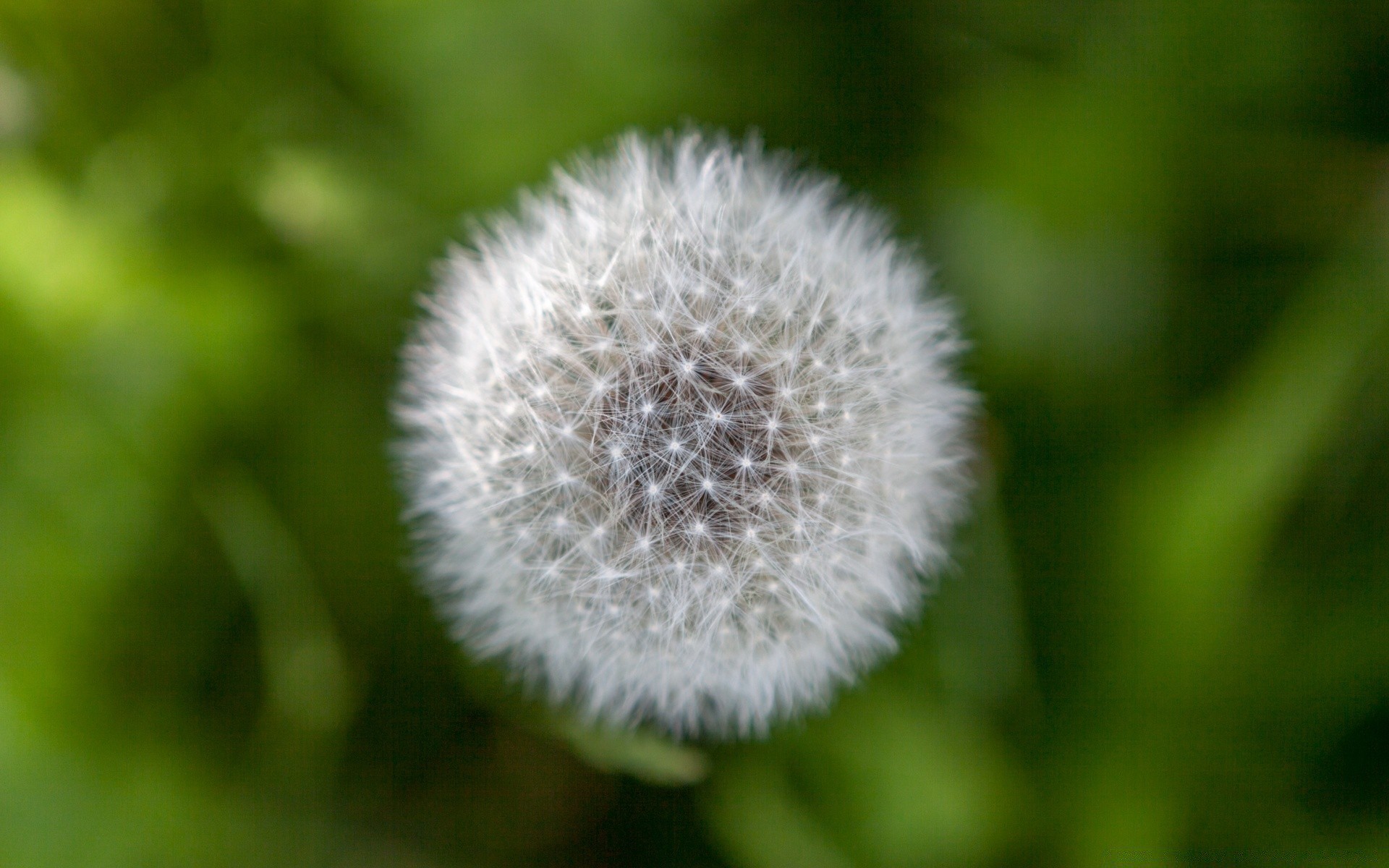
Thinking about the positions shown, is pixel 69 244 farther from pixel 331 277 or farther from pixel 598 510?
pixel 598 510

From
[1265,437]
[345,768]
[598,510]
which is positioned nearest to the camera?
[598,510]

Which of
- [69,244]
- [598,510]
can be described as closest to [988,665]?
[598,510]

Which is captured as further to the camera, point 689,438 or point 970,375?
point 970,375

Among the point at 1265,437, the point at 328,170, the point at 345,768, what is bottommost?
the point at 345,768

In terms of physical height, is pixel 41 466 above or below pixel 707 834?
above

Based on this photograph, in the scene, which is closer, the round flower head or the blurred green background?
the round flower head
